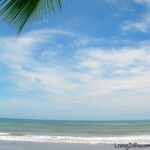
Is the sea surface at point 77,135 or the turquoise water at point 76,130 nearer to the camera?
the sea surface at point 77,135

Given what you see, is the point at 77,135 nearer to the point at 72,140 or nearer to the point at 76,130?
the point at 72,140

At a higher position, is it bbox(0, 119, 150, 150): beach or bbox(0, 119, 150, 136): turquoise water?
bbox(0, 119, 150, 136): turquoise water

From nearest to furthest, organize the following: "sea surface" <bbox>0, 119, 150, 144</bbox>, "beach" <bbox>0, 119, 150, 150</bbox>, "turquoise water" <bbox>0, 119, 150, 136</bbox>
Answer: "beach" <bbox>0, 119, 150, 150</bbox> → "sea surface" <bbox>0, 119, 150, 144</bbox> → "turquoise water" <bbox>0, 119, 150, 136</bbox>

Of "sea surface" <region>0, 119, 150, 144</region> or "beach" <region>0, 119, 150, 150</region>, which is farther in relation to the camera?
"sea surface" <region>0, 119, 150, 144</region>

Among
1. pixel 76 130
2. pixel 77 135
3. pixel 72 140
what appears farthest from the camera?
pixel 76 130

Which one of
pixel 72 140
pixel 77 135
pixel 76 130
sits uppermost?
pixel 76 130

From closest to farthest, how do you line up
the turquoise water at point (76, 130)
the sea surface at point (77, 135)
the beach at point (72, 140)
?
the beach at point (72, 140) → the sea surface at point (77, 135) → the turquoise water at point (76, 130)

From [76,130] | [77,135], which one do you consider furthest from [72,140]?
[76,130]

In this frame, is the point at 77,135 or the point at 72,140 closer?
the point at 72,140

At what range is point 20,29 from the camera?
5.33ft

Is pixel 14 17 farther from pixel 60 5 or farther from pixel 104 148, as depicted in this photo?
pixel 104 148

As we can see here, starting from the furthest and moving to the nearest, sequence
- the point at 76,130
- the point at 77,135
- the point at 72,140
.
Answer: the point at 76,130 → the point at 77,135 → the point at 72,140

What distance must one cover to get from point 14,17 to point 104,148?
13526mm

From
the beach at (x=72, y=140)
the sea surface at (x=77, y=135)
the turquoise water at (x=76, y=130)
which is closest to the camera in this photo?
the beach at (x=72, y=140)
